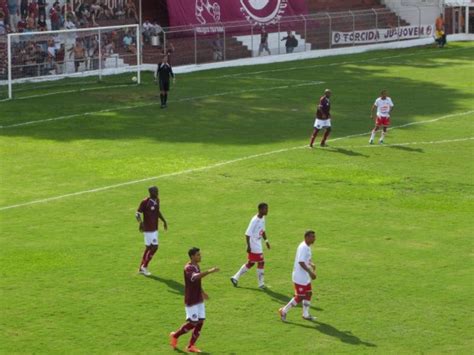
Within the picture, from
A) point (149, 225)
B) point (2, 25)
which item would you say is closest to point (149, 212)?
point (149, 225)

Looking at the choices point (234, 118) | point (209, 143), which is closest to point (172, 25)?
point (234, 118)

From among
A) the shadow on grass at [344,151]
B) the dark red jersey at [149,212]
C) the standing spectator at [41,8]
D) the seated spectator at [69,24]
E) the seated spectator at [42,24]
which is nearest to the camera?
the dark red jersey at [149,212]

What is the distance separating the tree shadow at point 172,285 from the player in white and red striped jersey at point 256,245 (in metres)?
1.07

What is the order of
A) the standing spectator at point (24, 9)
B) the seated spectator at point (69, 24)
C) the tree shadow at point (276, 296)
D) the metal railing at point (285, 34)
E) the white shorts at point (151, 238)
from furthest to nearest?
the metal railing at point (285, 34), the seated spectator at point (69, 24), the standing spectator at point (24, 9), the white shorts at point (151, 238), the tree shadow at point (276, 296)

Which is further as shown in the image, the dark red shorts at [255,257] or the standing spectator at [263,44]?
the standing spectator at [263,44]

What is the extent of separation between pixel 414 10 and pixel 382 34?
17.8 feet

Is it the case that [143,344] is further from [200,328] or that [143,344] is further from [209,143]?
[209,143]

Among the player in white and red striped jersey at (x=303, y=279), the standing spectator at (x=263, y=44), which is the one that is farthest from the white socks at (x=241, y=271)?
the standing spectator at (x=263, y=44)

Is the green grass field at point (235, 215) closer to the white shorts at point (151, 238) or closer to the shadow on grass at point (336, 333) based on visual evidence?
the shadow on grass at point (336, 333)

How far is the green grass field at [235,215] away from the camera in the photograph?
20922mm

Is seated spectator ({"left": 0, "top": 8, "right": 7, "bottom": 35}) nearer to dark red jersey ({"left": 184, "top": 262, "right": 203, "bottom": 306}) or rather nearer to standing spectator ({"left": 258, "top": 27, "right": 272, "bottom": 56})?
standing spectator ({"left": 258, "top": 27, "right": 272, "bottom": 56})

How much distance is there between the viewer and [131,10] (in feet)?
202

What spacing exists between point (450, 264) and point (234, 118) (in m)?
20.1

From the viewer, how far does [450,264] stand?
24984 mm
